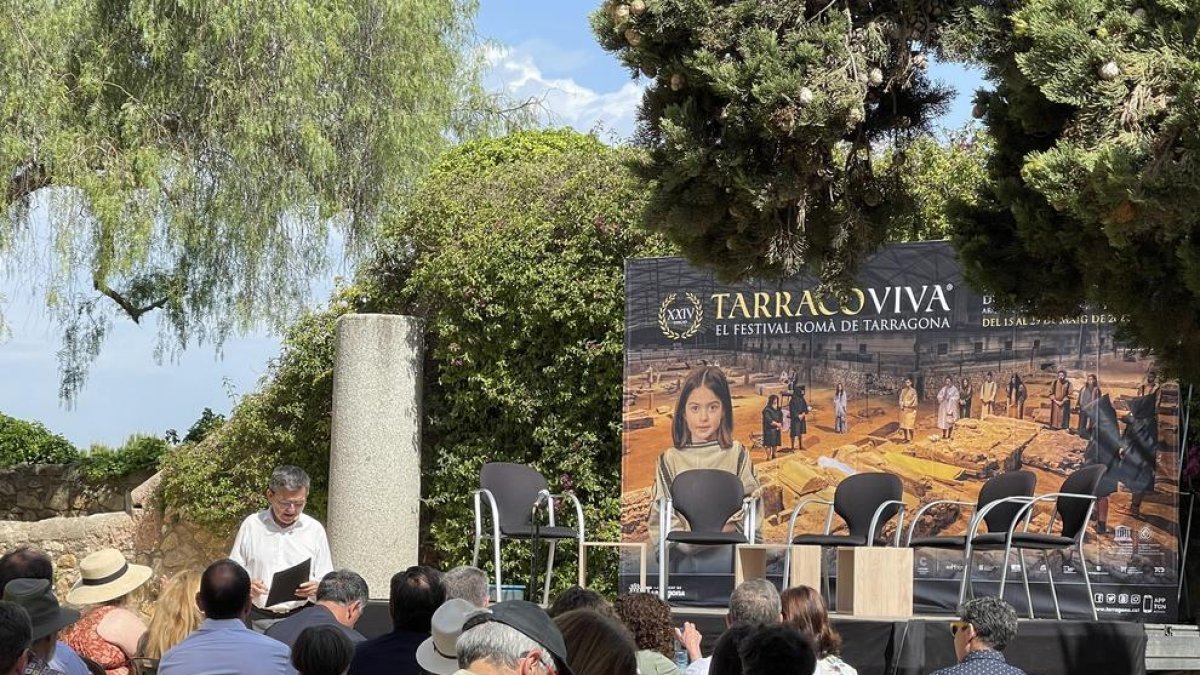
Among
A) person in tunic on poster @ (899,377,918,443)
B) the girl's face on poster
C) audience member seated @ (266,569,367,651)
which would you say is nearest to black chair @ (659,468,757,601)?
the girl's face on poster

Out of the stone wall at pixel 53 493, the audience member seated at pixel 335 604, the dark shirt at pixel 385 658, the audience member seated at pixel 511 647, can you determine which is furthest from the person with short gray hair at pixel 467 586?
the stone wall at pixel 53 493

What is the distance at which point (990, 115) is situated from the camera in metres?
5.34

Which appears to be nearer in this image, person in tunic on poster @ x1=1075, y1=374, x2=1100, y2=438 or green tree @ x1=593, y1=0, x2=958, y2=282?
green tree @ x1=593, y1=0, x2=958, y2=282

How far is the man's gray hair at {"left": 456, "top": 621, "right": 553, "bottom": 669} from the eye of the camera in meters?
2.63

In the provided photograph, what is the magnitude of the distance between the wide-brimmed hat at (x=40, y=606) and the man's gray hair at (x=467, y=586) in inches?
56.8

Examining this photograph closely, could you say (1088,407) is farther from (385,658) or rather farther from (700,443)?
(385,658)

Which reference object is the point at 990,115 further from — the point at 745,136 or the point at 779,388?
the point at 779,388

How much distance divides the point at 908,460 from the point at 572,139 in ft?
16.2

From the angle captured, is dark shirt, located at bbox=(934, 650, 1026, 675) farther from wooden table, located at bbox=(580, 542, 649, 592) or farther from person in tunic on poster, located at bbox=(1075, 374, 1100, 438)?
person in tunic on poster, located at bbox=(1075, 374, 1100, 438)

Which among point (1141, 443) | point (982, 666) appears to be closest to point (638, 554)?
point (1141, 443)

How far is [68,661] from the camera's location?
4000mm

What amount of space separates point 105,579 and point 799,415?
567cm

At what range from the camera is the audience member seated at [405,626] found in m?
4.28

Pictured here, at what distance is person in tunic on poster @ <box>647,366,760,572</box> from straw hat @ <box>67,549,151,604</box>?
5.30 meters
